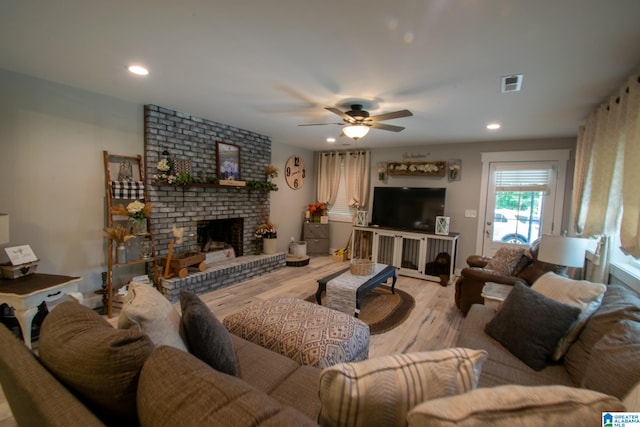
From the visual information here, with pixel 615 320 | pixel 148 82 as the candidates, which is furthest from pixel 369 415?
pixel 148 82

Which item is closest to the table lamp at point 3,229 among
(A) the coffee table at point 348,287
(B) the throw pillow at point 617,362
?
(A) the coffee table at point 348,287

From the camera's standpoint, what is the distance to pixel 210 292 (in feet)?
12.7

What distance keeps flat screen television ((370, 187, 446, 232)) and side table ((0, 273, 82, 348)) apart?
467 cm

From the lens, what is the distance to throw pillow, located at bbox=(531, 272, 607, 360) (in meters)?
1.67

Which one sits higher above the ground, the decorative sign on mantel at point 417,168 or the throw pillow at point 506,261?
the decorative sign on mantel at point 417,168

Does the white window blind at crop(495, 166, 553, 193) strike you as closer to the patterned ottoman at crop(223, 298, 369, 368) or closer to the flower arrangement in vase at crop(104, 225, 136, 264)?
the patterned ottoman at crop(223, 298, 369, 368)

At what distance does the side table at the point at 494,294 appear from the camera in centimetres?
252

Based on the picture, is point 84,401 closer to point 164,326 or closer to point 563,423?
point 164,326

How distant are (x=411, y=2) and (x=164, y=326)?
6.45 ft

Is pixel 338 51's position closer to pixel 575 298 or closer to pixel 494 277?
pixel 575 298

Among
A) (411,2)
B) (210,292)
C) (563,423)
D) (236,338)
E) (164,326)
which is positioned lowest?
(210,292)

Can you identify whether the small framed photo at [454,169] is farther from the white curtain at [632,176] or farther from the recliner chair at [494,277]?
the white curtain at [632,176]

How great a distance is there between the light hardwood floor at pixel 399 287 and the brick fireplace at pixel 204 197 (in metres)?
0.27

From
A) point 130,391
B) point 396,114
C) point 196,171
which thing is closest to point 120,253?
point 196,171
